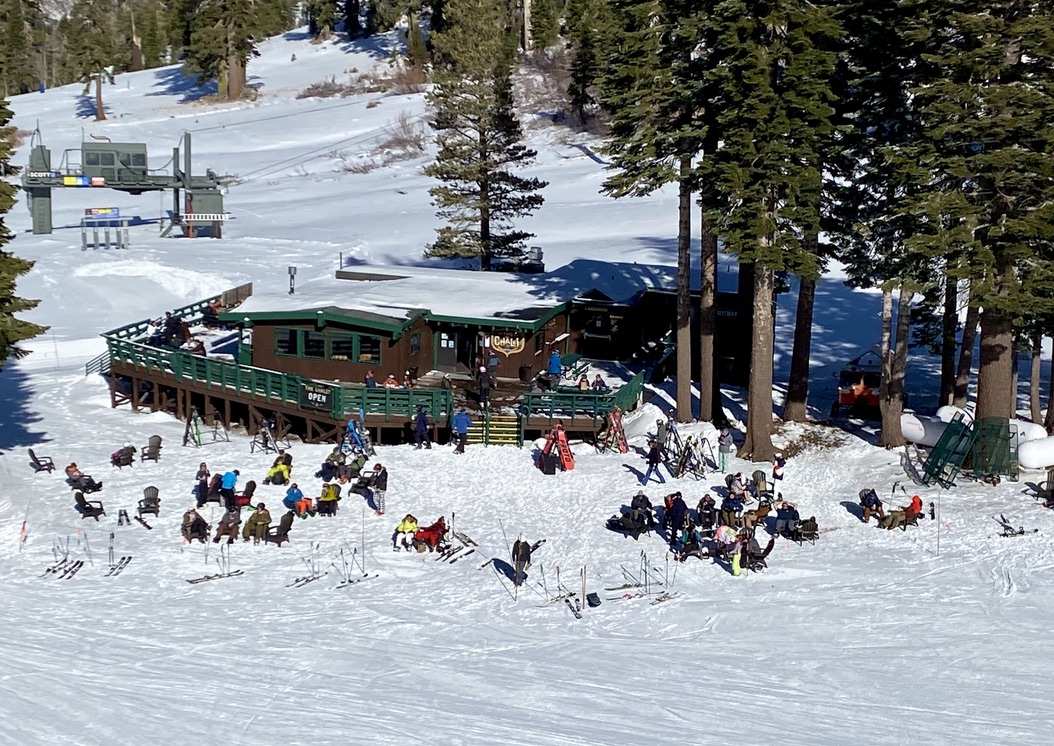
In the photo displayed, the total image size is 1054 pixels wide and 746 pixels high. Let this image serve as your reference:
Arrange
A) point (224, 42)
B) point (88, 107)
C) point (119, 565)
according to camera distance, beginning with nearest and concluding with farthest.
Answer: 1. point (119, 565)
2. point (224, 42)
3. point (88, 107)

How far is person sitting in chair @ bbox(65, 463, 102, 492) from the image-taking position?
1052 inches

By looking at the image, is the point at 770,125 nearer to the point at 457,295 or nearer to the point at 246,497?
the point at 457,295

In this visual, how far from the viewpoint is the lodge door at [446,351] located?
3591 cm

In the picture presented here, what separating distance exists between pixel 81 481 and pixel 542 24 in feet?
267

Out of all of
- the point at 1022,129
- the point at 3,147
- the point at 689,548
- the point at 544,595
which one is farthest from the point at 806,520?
the point at 3,147

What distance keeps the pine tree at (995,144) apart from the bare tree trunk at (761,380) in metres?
4.20

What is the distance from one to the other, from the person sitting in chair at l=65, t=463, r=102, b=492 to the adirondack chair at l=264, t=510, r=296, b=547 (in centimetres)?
500

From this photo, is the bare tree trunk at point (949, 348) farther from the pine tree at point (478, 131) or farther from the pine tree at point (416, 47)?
the pine tree at point (416, 47)

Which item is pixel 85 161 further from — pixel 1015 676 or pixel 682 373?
pixel 1015 676

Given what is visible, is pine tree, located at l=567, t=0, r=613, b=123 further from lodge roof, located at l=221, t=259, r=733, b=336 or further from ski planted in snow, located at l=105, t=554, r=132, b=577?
ski planted in snow, located at l=105, t=554, r=132, b=577

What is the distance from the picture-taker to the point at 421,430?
98.4 feet

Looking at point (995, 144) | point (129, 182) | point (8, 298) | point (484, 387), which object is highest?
point (995, 144)

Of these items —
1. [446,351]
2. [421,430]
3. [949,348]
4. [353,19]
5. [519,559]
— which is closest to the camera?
[519,559]

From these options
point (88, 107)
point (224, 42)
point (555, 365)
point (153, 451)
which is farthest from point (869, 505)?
point (88, 107)
